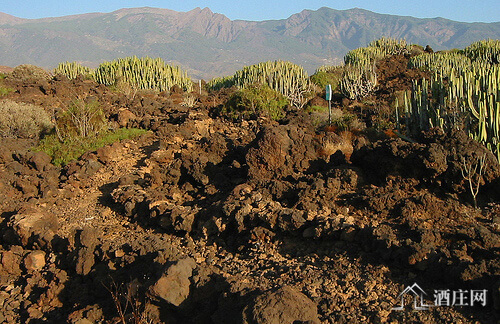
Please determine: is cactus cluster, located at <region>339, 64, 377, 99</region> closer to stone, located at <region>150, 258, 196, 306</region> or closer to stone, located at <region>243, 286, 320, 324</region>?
stone, located at <region>150, 258, 196, 306</region>

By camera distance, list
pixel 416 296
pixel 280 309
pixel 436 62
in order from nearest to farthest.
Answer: pixel 280 309, pixel 416 296, pixel 436 62

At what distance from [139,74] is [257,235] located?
22.1 m

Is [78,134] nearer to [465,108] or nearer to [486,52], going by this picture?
[465,108]

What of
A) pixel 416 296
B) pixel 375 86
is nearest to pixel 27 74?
pixel 375 86

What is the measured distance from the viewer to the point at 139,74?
26531mm

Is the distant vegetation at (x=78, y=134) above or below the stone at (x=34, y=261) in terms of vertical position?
above

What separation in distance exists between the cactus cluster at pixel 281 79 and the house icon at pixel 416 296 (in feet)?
43.1

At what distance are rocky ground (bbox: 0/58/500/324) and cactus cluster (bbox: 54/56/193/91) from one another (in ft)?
53.4

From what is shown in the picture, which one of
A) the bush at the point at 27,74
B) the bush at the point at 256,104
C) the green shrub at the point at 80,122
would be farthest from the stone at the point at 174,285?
the bush at the point at 27,74

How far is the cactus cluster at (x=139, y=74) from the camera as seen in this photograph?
2612cm

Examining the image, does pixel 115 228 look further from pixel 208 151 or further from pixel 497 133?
pixel 497 133

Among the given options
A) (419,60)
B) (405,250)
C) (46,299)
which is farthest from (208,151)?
(419,60)

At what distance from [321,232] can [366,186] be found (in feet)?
4.93

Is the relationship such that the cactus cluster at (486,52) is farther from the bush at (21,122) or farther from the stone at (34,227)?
the stone at (34,227)
